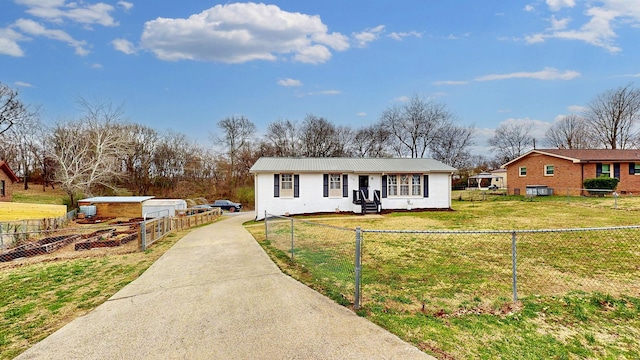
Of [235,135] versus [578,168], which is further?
[235,135]

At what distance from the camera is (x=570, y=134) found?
49562 mm

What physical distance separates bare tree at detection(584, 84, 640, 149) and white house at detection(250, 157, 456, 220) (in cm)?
3613

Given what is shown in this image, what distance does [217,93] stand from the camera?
89.9 ft

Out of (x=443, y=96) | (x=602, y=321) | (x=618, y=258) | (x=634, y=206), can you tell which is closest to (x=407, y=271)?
(x=602, y=321)

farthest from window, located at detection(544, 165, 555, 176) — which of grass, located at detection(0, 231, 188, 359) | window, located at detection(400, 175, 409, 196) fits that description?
grass, located at detection(0, 231, 188, 359)

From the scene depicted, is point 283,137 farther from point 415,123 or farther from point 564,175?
point 564,175

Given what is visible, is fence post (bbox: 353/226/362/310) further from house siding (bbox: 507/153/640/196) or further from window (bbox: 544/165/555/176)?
window (bbox: 544/165/555/176)

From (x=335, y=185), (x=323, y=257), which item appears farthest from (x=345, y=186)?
(x=323, y=257)

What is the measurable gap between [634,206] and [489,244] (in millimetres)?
14285

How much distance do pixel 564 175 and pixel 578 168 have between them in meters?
1.05

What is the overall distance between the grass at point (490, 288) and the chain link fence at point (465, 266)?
22mm

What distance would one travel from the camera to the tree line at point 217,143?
28109 millimetres

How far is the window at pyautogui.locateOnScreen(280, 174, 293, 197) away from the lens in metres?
18.9

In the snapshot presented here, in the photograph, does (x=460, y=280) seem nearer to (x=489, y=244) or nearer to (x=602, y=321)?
(x=602, y=321)
